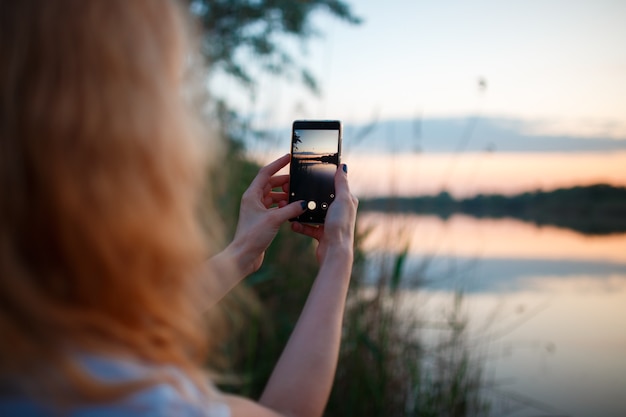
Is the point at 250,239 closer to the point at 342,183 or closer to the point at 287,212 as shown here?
the point at 287,212

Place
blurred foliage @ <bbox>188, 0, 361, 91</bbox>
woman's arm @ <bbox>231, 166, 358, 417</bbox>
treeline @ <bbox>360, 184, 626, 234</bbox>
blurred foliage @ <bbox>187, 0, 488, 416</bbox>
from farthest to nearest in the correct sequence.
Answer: blurred foliage @ <bbox>188, 0, 361, 91</bbox> → treeline @ <bbox>360, 184, 626, 234</bbox> → blurred foliage @ <bbox>187, 0, 488, 416</bbox> → woman's arm @ <bbox>231, 166, 358, 417</bbox>

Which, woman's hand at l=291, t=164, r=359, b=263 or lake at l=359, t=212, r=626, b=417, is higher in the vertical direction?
woman's hand at l=291, t=164, r=359, b=263

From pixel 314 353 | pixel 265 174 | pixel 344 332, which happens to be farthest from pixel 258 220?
pixel 344 332

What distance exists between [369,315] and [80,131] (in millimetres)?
2462

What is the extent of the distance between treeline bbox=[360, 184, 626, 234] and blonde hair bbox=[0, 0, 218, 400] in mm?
2385

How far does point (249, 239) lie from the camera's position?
1291mm

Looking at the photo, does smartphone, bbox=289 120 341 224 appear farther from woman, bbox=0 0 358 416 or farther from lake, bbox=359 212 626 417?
lake, bbox=359 212 626 417

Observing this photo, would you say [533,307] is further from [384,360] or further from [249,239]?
[249,239]

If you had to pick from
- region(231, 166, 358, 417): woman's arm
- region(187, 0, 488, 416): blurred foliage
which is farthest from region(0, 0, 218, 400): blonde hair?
region(187, 0, 488, 416): blurred foliage

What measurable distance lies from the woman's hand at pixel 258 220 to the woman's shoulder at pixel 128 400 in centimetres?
63

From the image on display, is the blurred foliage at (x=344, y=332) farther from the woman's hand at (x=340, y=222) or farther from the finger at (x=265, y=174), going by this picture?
the woman's hand at (x=340, y=222)

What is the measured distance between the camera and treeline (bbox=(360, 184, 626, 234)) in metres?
3.08

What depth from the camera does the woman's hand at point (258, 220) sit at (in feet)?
4.17

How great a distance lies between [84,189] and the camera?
2.10ft
